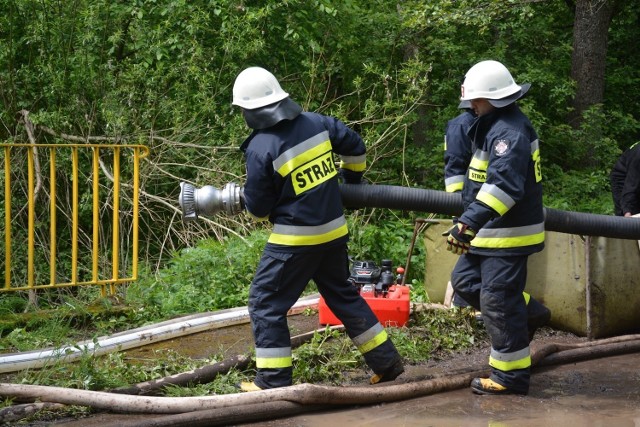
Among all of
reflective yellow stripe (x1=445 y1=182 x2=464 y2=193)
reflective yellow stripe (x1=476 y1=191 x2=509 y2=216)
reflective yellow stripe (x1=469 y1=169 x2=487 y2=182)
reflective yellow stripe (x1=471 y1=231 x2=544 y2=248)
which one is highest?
reflective yellow stripe (x1=469 y1=169 x2=487 y2=182)

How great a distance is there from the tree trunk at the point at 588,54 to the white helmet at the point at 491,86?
7758mm

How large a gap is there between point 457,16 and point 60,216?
5.44 meters

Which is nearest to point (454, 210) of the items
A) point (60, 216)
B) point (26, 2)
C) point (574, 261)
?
point (574, 261)

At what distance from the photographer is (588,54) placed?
1208 centimetres

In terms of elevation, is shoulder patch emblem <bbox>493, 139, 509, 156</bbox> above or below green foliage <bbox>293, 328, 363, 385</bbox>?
above

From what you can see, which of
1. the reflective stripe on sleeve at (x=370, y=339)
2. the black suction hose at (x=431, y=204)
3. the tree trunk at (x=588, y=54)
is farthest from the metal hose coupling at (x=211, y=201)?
the tree trunk at (x=588, y=54)

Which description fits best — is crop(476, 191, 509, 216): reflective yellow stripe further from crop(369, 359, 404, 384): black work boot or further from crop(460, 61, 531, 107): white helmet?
crop(369, 359, 404, 384): black work boot

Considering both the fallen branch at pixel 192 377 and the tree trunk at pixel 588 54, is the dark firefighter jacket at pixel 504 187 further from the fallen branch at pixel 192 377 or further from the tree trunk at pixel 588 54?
the tree trunk at pixel 588 54

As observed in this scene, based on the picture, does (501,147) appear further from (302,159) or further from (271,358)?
(271,358)

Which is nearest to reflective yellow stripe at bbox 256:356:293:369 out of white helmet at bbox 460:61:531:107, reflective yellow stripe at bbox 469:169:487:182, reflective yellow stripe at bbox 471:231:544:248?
reflective yellow stripe at bbox 471:231:544:248

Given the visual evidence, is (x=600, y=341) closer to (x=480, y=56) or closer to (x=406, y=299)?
(x=406, y=299)

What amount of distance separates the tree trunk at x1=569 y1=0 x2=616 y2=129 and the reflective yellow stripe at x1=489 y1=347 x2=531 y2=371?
8.01 meters

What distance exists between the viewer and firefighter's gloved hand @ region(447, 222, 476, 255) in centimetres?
455

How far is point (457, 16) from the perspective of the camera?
10.7 m
